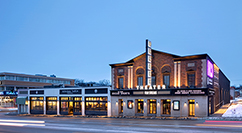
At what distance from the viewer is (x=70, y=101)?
4806cm

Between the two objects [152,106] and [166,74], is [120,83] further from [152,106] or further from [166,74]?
[166,74]

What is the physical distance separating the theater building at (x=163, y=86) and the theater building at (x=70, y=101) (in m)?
2.37

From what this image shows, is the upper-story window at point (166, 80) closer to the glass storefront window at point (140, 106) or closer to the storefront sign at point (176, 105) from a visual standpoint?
the storefront sign at point (176, 105)

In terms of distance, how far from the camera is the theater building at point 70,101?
146ft

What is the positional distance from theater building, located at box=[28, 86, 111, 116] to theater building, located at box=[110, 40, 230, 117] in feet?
7.76

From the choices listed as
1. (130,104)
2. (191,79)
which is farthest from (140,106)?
(191,79)

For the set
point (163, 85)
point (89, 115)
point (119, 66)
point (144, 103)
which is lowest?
point (89, 115)

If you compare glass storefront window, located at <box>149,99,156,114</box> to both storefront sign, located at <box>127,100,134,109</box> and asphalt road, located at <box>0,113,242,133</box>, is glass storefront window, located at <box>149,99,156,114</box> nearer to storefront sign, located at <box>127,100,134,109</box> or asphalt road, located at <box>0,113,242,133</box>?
storefront sign, located at <box>127,100,134,109</box>

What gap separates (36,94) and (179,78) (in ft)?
110

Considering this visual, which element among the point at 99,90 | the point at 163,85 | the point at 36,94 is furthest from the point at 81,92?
the point at 163,85

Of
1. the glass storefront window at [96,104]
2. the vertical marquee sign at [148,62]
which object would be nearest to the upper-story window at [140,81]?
the vertical marquee sign at [148,62]

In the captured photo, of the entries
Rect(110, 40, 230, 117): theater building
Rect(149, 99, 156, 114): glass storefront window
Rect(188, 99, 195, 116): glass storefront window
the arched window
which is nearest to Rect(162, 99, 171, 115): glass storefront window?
Rect(110, 40, 230, 117): theater building

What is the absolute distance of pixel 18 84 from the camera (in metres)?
88.9

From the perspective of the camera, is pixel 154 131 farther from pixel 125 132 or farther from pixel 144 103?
pixel 144 103
